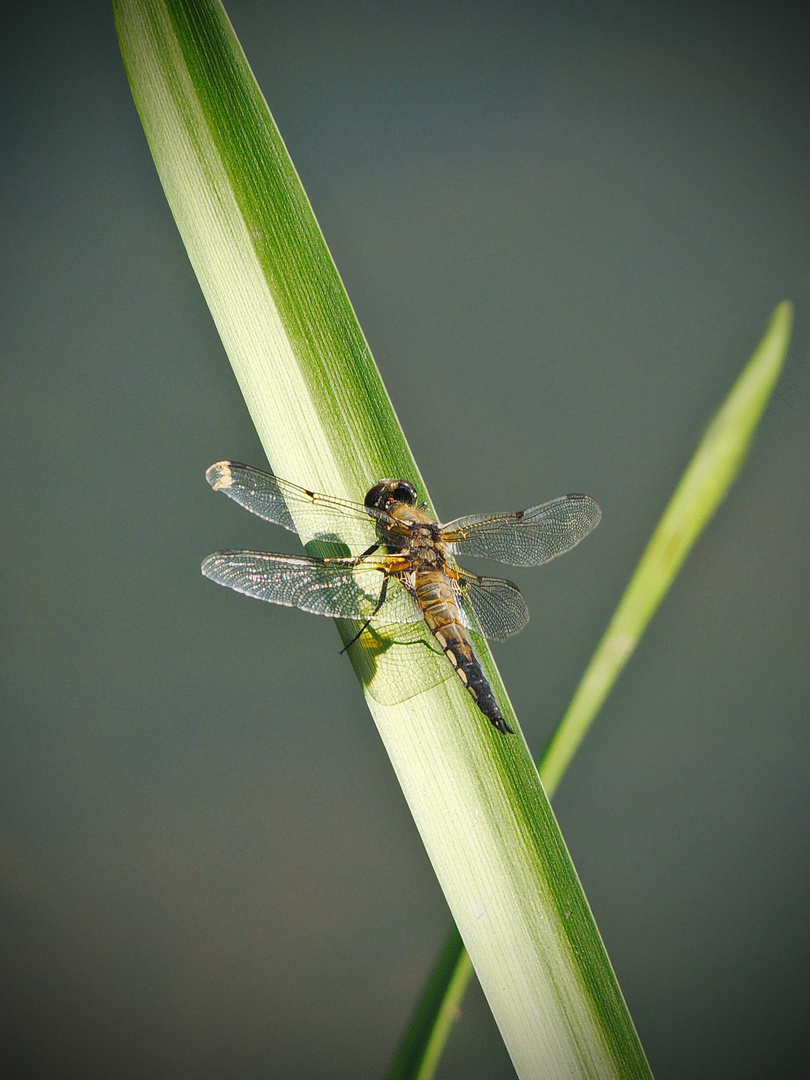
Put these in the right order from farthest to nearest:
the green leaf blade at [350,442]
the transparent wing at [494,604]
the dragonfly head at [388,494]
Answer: the transparent wing at [494,604], the dragonfly head at [388,494], the green leaf blade at [350,442]

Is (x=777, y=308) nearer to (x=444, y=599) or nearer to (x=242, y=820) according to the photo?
(x=444, y=599)

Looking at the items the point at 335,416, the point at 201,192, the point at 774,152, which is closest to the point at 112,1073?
the point at 335,416

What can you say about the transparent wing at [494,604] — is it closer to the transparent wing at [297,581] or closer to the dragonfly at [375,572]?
the dragonfly at [375,572]

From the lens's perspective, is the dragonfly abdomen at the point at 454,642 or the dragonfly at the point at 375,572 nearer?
the dragonfly abdomen at the point at 454,642

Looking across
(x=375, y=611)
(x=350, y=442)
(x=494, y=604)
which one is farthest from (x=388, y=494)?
(x=494, y=604)

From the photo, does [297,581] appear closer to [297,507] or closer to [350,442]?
[297,507]

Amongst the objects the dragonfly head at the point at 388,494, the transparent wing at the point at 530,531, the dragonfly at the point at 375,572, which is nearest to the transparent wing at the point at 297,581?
the dragonfly at the point at 375,572
